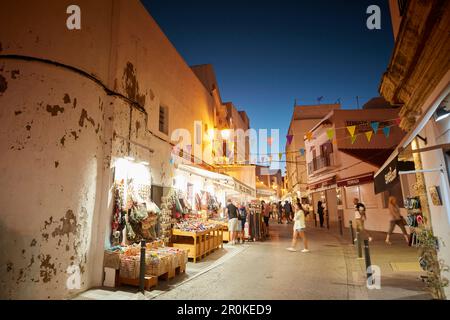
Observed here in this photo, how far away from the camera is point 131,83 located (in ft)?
25.2

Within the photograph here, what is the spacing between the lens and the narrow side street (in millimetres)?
5348

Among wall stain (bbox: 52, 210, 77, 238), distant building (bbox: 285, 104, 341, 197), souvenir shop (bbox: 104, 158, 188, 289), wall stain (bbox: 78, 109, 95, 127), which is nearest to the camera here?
wall stain (bbox: 52, 210, 77, 238)

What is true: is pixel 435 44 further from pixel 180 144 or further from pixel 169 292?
pixel 180 144

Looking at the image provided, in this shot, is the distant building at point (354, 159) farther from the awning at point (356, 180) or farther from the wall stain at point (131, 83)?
the wall stain at point (131, 83)

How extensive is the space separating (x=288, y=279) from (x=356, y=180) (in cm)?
A: 1573

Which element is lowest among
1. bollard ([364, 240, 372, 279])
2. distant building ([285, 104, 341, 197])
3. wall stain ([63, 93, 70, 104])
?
bollard ([364, 240, 372, 279])

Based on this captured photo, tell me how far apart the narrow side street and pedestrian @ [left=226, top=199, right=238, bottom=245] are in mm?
2470

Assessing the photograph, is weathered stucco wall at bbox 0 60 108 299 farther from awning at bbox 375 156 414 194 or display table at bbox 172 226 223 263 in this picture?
awning at bbox 375 156 414 194

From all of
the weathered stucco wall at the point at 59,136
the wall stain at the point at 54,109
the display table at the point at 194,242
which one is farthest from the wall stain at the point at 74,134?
the display table at the point at 194,242

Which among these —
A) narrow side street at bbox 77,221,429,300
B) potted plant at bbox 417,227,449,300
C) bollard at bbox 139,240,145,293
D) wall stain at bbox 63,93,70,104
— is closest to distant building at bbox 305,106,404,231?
narrow side street at bbox 77,221,429,300

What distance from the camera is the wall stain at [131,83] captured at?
742 cm

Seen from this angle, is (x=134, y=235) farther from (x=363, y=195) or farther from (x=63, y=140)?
(x=363, y=195)
